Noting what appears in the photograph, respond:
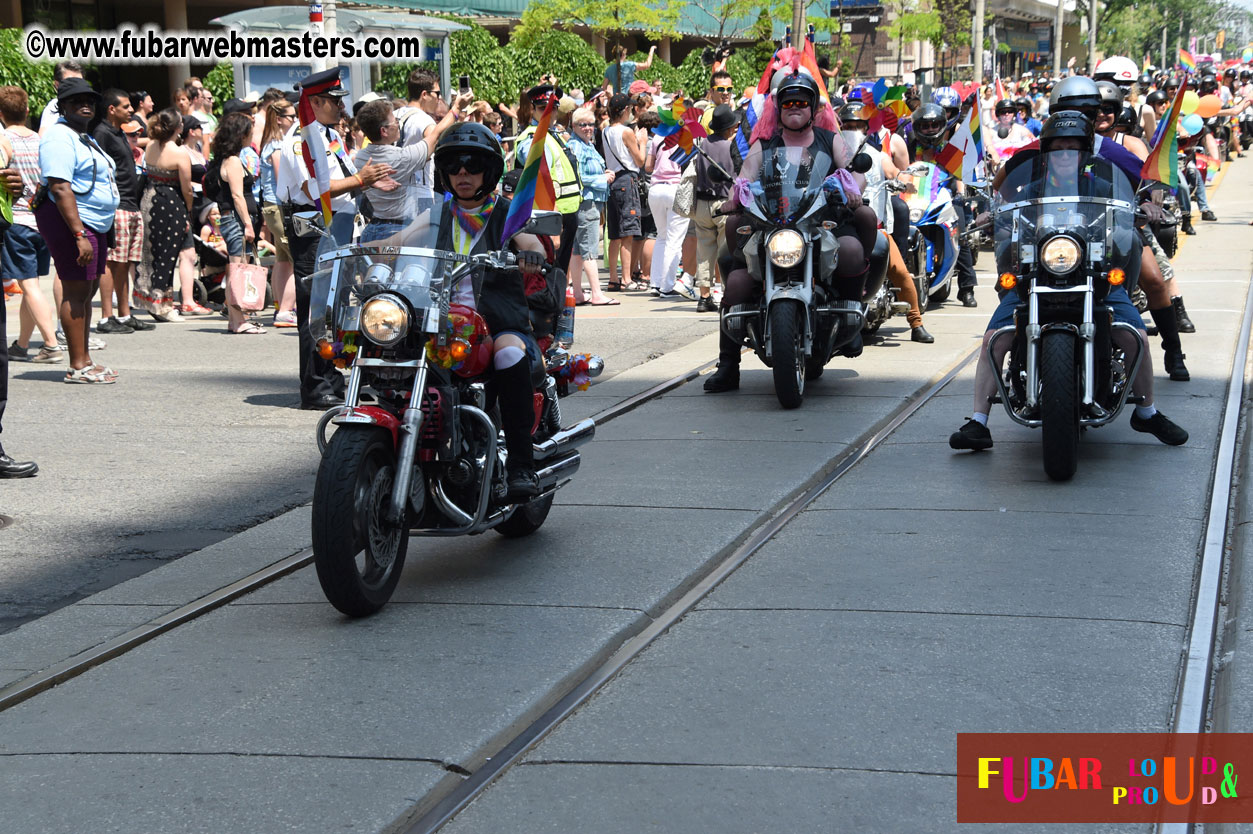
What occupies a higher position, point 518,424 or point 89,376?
point 518,424

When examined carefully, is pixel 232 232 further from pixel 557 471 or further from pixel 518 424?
pixel 518 424

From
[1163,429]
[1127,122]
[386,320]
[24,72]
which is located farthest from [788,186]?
[24,72]

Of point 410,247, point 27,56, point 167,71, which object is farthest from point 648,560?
point 167,71

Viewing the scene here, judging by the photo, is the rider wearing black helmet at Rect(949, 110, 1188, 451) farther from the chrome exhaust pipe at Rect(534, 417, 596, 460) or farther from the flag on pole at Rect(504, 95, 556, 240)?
the flag on pole at Rect(504, 95, 556, 240)

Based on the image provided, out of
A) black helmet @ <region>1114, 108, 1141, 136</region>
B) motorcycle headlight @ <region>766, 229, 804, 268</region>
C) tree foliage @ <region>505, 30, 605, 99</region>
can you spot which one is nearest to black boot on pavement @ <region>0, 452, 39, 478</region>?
motorcycle headlight @ <region>766, 229, 804, 268</region>

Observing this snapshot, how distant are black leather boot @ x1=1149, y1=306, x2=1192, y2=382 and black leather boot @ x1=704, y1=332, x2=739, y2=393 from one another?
8.12 ft

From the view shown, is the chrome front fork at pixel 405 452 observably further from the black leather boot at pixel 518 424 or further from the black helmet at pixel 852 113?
the black helmet at pixel 852 113

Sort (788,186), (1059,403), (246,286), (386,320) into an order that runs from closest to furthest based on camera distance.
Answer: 1. (386,320)
2. (1059,403)
3. (788,186)
4. (246,286)

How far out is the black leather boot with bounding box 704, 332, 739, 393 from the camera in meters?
9.98

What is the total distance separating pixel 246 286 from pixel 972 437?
717 cm

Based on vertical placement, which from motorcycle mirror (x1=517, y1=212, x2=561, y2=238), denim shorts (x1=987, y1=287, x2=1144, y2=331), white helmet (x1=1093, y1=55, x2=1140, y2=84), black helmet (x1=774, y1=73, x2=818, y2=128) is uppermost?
white helmet (x1=1093, y1=55, x2=1140, y2=84)

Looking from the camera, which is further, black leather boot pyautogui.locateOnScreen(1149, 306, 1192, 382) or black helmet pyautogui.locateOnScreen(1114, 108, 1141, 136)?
black helmet pyautogui.locateOnScreen(1114, 108, 1141, 136)

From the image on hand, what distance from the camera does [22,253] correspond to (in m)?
10.9

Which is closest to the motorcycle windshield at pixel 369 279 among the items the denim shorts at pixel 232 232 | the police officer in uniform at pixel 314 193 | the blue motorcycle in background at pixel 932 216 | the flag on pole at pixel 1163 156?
the police officer in uniform at pixel 314 193
